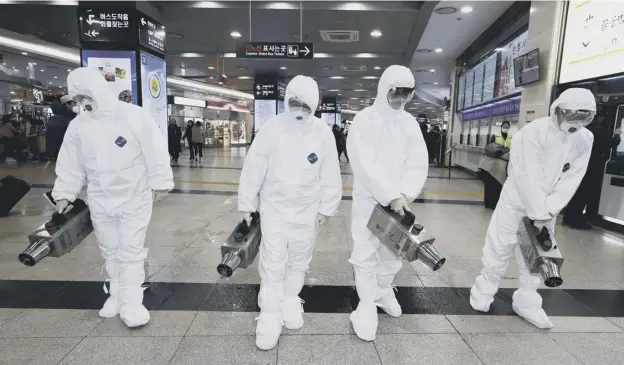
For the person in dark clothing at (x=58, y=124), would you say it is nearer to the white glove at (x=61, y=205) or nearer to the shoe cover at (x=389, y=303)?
the white glove at (x=61, y=205)

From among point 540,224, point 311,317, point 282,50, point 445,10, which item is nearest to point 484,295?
point 540,224

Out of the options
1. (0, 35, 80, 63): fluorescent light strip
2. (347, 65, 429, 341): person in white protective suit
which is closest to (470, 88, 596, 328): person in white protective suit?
(347, 65, 429, 341): person in white protective suit

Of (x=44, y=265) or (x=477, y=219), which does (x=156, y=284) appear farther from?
(x=477, y=219)

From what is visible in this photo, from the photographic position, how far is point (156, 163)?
241 centimetres

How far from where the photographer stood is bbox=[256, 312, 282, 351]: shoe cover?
216 cm

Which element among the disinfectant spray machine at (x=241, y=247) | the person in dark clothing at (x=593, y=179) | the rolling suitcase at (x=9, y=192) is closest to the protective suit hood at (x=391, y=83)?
the disinfectant spray machine at (x=241, y=247)

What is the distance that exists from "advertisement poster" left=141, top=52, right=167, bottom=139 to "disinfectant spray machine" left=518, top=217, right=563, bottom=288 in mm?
6656

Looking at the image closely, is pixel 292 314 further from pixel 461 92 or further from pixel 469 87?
pixel 461 92

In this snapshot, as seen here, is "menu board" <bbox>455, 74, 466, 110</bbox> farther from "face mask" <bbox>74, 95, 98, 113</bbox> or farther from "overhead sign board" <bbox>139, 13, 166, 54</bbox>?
"face mask" <bbox>74, 95, 98, 113</bbox>

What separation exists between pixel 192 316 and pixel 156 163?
1.09 metres

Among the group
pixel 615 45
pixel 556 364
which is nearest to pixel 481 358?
pixel 556 364

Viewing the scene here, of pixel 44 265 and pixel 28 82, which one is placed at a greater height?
pixel 28 82

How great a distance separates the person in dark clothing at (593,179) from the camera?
4875 millimetres

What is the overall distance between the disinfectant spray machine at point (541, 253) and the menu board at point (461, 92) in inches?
461
